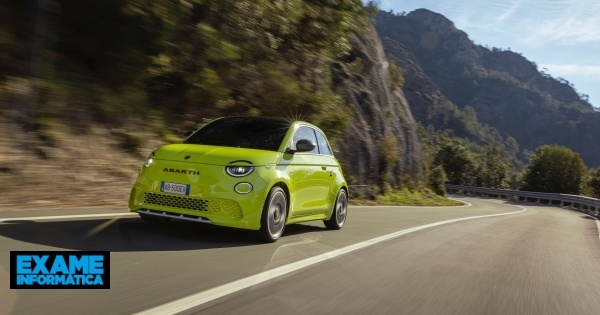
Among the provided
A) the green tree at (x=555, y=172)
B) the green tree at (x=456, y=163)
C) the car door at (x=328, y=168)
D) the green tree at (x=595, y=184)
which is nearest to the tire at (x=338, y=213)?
the car door at (x=328, y=168)

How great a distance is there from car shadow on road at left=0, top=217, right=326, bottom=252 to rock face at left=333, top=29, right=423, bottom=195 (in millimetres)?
13817

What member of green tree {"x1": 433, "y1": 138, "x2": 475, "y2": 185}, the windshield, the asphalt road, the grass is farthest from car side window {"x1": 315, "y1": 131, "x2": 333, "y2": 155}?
green tree {"x1": 433, "y1": 138, "x2": 475, "y2": 185}

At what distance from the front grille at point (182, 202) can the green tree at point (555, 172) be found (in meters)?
80.1

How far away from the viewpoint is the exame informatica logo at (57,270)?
3.95 metres

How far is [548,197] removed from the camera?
4672 cm

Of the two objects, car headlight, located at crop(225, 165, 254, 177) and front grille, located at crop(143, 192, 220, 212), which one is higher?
car headlight, located at crop(225, 165, 254, 177)

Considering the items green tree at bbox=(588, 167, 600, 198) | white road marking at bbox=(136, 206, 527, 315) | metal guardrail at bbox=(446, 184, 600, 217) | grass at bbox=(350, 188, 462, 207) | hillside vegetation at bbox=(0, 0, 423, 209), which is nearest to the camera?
white road marking at bbox=(136, 206, 527, 315)

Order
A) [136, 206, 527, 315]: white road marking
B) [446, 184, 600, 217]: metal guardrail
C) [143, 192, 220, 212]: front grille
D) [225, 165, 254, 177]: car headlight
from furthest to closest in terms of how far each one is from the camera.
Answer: [446, 184, 600, 217]: metal guardrail, [225, 165, 254, 177]: car headlight, [143, 192, 220, 212]: front grille, [136, 206, 527, 315]: white road marking

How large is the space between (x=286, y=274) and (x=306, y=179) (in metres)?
2.54

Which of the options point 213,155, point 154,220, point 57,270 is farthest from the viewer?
point 154,220

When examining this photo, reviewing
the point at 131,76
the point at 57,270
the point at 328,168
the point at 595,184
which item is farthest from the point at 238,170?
the point at 595,184

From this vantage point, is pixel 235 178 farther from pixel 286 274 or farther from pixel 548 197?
pixel 548 197

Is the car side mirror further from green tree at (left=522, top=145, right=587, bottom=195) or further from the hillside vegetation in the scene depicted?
green tree at (left=522, top=145, right=587, bottom=195)

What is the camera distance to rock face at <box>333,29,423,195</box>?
26.3 m
